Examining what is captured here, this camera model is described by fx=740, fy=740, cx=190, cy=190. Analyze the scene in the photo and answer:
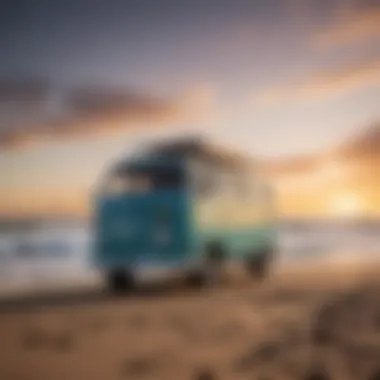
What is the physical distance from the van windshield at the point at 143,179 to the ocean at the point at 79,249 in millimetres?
139

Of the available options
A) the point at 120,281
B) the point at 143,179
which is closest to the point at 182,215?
the point at 143,179

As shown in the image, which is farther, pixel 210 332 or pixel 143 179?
pixel 143 179

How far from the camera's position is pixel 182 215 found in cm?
209

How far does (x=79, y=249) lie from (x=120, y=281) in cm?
14

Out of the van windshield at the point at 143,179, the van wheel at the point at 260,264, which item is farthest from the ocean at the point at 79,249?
the van windshield at the point at 143,179

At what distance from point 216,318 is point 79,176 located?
1.74ft

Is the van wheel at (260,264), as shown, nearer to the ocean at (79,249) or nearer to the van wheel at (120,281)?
the ocean at (79,249)

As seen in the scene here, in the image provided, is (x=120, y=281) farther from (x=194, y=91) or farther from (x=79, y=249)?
(x=194, y=91)

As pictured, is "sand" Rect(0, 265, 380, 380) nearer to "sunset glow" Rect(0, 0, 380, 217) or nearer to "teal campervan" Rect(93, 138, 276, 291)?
"teal campervan" Rect(93, 138, 276, 291)

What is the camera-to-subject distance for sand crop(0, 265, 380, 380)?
6.26 feet

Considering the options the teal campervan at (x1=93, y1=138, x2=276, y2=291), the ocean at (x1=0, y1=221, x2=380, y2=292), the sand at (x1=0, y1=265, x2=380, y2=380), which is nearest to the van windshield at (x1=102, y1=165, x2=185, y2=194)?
the teal campervan at (x1=93, y1=138, x2=276, y2=291)

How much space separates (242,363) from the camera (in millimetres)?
1910

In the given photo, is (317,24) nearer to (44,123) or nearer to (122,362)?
(44,123)

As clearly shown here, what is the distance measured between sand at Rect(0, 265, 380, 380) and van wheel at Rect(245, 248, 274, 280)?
1.1 inches
